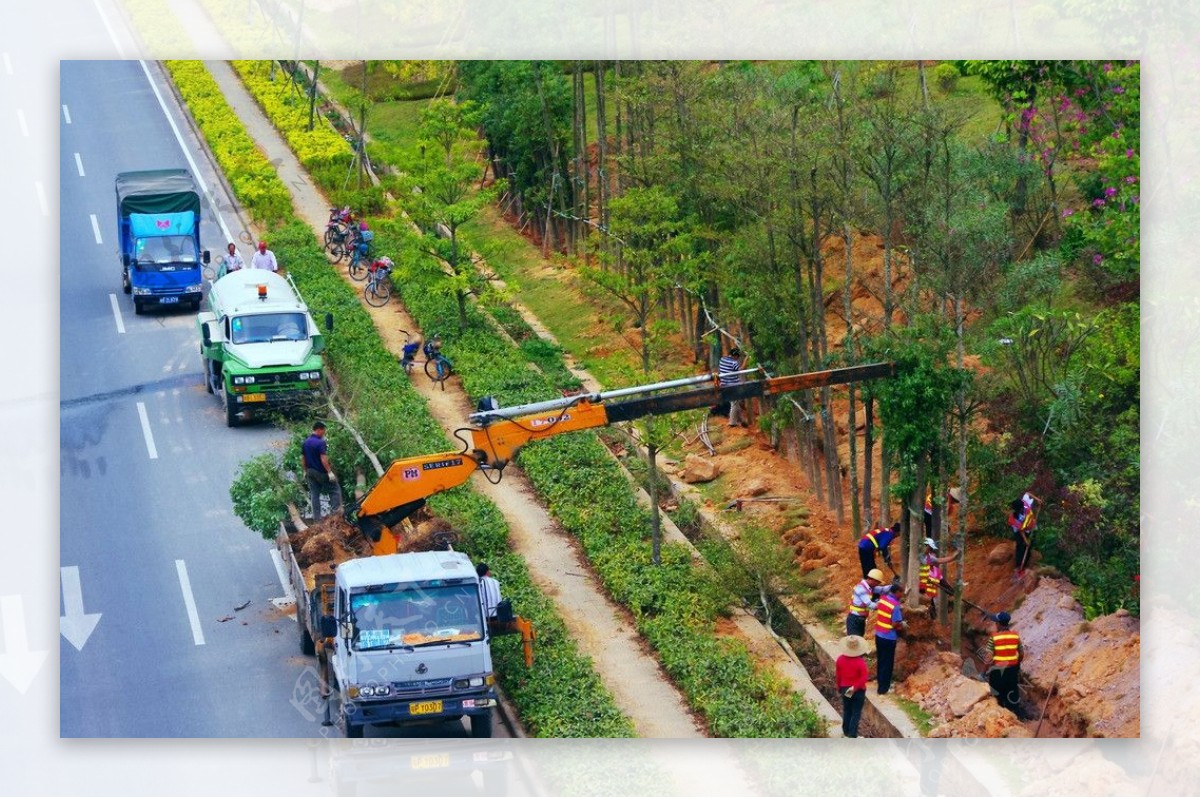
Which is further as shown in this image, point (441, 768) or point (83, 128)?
point (83, 128)

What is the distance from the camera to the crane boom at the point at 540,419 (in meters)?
23.4

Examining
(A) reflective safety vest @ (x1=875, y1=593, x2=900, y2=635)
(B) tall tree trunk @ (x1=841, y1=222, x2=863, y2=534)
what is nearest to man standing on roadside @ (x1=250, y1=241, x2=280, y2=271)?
(B) tall tree trunk @ (x1=841, y1=222, x2=863, y2=534)

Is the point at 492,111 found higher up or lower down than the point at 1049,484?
higher up

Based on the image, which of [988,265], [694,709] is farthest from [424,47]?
[694,709]

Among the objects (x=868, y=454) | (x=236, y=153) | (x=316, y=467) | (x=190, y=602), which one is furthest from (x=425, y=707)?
(x=236, y=153)

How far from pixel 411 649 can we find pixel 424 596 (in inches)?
25.7

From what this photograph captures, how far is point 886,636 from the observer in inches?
918

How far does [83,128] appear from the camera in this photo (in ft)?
102

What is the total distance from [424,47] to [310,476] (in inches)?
299

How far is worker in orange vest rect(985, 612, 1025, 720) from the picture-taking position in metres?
23.1

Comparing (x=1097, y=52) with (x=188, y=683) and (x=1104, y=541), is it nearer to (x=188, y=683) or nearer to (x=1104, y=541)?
(x=1104, y=541)

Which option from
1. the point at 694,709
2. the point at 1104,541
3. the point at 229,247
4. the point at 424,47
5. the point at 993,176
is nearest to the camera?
the point at 694,709

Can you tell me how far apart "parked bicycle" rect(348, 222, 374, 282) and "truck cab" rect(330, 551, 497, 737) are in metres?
12.3

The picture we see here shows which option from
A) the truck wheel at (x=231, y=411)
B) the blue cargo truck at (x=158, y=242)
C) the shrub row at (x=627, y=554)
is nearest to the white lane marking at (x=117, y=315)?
the blue cargo truck at (x=158, y=242)
